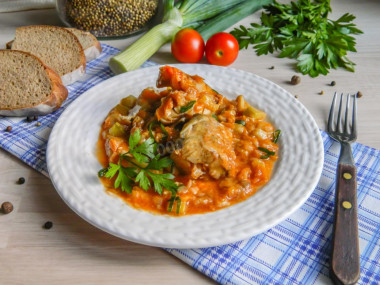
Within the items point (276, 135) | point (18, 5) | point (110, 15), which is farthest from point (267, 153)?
point (18, 5)

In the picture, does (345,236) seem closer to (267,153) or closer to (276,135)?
(267,153)

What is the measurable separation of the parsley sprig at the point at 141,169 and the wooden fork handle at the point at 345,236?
3.52ft

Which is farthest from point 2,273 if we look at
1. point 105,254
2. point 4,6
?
point 4,6

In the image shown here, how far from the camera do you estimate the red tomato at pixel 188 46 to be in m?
4.59

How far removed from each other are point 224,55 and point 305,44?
96 cm

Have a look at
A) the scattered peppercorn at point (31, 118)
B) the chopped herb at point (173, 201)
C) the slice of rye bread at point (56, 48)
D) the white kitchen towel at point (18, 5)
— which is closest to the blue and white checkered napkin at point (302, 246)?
the chopped herb at point (173, 201)

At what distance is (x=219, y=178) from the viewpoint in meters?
3.00

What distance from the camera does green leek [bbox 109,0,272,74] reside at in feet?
15.0

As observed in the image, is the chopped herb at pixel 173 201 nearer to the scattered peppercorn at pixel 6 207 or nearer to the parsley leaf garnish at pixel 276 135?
the parsley leaf garnish at pixel 276 135

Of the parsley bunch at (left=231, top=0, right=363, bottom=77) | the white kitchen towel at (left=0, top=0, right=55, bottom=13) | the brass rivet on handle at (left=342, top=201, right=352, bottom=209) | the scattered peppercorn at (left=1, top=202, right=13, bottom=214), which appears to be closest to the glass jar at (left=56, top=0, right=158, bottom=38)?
the white kitchen towel at (left=0, top=0, right=55, bottom=13)

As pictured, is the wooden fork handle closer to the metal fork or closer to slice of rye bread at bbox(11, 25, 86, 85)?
the metal fork

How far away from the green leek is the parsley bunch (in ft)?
0.81

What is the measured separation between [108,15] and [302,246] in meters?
3.50

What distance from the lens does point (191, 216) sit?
107 inches
